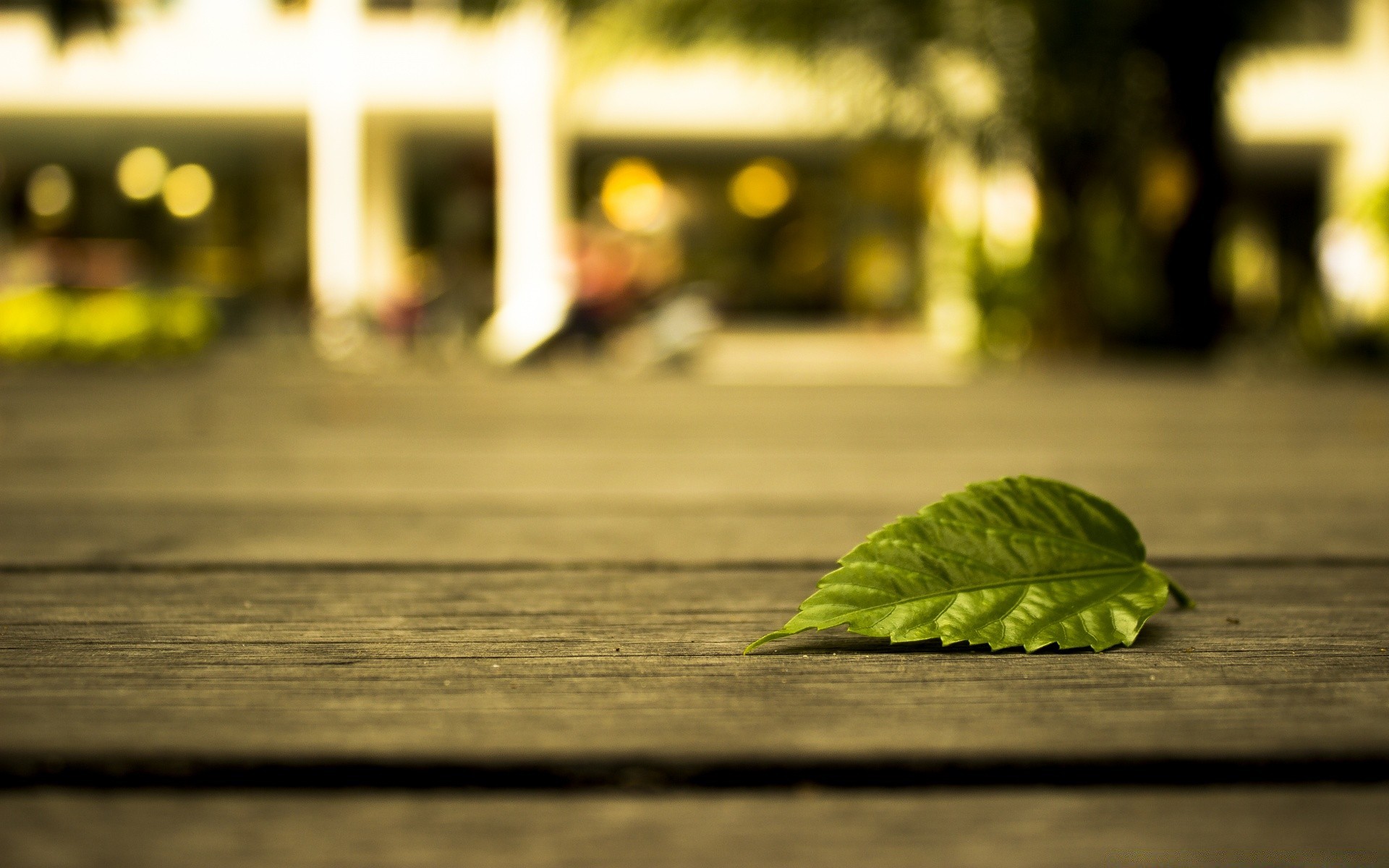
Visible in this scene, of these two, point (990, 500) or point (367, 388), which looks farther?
point (367, 388)

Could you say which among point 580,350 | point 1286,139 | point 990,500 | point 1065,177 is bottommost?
point 580,350

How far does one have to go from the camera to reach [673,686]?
49 cm

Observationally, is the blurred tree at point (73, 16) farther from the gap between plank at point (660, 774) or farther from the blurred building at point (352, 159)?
the blurred building at point (352, 159)

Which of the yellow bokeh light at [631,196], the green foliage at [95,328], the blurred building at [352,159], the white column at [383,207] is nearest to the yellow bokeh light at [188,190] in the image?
the blurred building at [352,159]

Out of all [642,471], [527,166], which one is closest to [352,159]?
[527,166]

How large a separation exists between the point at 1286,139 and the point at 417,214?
443 inches

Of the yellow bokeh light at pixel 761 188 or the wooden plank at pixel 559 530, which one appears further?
the yellow bokeh light at pixel 761 188

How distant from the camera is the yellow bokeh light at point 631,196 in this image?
14.5 meters

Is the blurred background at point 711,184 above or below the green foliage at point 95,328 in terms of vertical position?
above

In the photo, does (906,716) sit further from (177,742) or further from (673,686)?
(177,742)

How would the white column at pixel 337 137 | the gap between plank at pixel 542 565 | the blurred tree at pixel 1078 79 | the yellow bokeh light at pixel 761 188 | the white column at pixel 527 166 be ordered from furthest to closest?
the yellow bokeh light at pixel 761 188, the white column at pixel 337 137, the white column at pixel 527 166, the blurred tree at pixel 1078 79, the gap between plank at pixel 542 565

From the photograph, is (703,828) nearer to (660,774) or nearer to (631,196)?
(660,774)

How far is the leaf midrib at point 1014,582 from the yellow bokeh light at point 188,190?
1683cm

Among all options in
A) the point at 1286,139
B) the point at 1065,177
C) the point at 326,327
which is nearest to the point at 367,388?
the point at 1065,177
